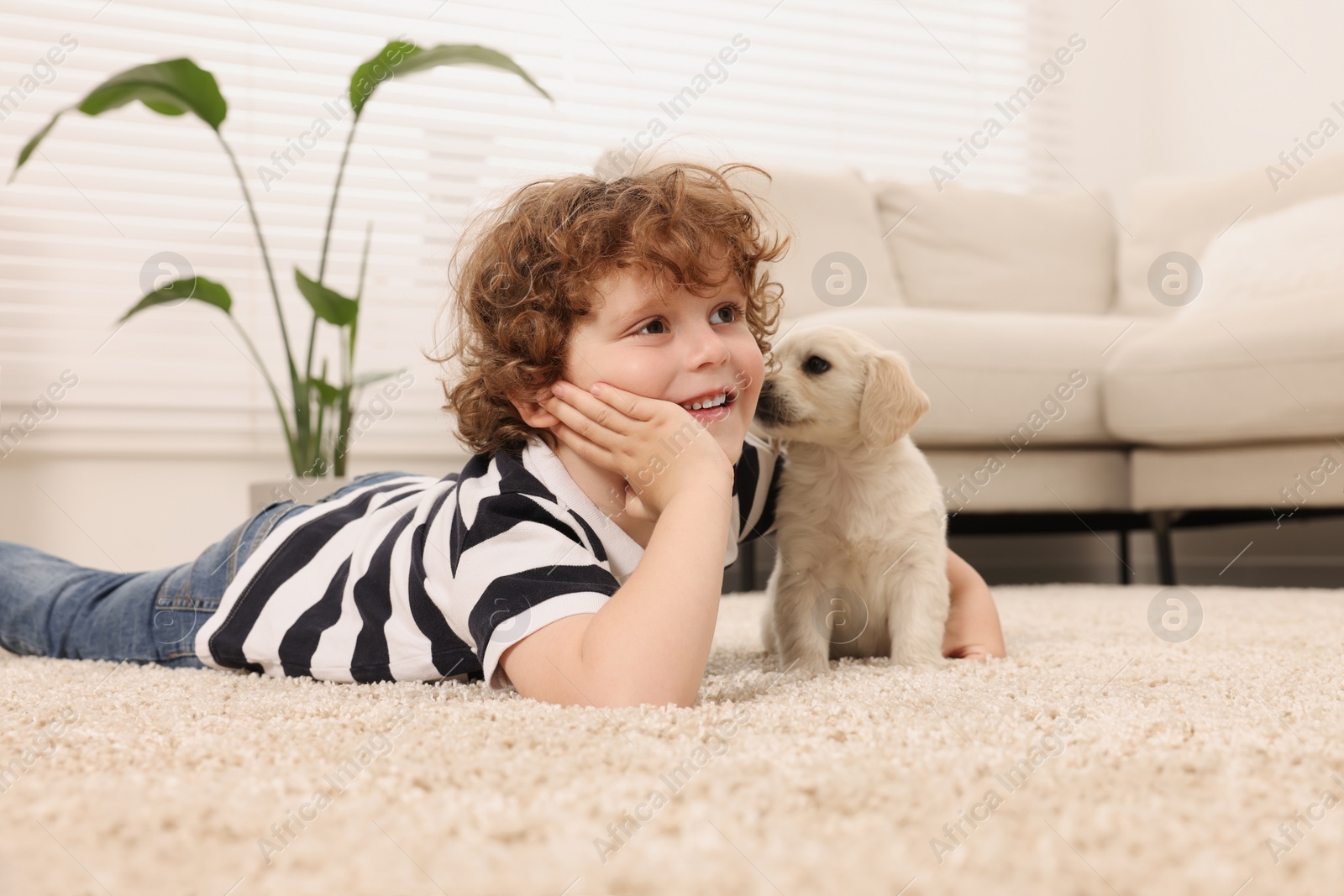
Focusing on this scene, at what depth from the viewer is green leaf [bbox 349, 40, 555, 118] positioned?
1.99m

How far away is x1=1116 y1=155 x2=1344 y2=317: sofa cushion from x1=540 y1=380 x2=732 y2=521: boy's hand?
7.54 feet

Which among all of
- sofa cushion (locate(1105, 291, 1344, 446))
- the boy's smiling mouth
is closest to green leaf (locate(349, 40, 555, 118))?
the boy's smiling mouth

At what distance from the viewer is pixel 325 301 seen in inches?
79.8

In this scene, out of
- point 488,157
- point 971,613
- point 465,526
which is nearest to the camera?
point 465,526

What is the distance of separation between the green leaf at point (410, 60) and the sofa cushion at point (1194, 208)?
1.97m

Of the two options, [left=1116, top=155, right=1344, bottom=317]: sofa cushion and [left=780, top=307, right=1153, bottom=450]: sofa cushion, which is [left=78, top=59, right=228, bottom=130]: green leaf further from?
[left=1116, top=155, right=1344, bottom=317]: sofa cushion

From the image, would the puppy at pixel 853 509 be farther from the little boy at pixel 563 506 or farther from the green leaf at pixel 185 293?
the green leaf at pixel 185 293

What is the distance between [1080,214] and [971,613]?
2413 mm

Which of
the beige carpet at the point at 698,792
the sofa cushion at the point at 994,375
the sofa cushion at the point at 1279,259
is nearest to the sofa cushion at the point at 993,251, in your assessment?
the sofa cushion at the point at 1279,259

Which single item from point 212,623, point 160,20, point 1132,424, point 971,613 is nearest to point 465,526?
point 212,623

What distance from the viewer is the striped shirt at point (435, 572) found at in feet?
2.99

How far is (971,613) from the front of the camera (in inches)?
51.9

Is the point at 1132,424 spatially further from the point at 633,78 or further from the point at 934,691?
the point at 633,78

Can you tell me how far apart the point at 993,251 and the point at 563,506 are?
2.48 meters
